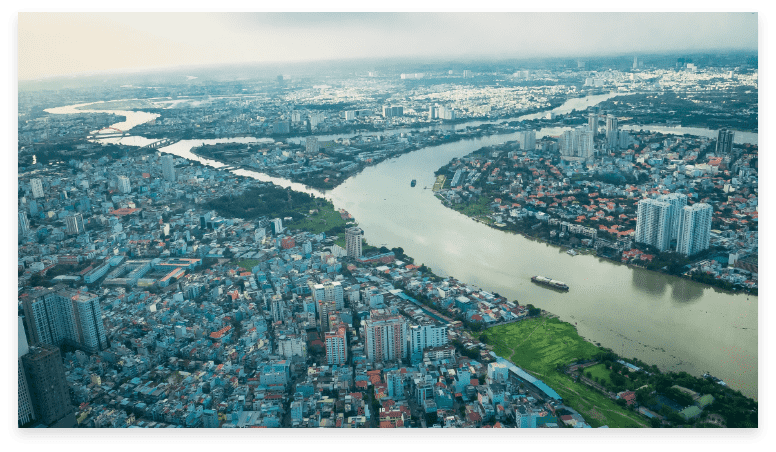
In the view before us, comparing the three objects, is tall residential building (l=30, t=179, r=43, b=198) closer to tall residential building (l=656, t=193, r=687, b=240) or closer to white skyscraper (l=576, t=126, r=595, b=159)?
tall residential building (l=656, t=193, r=687, b=240)

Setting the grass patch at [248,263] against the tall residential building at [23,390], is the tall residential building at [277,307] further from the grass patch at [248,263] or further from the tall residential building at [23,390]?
the tall residential building at [23,390]

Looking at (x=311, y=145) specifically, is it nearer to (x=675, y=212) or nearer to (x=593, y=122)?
(x=593, y=122)

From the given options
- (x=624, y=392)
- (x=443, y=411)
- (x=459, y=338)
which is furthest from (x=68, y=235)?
(x=624, y=392)

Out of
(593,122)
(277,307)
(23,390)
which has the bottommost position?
(277,307)

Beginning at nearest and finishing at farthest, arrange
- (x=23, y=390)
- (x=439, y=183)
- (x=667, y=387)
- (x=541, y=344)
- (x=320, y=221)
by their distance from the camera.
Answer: (x=23, y=390)
(x=667, y=387)
(x=541, y=344)
(x=320, y=221)
(x=439, y=183)

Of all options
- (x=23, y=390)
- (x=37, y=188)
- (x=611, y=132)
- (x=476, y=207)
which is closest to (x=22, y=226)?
(x=23, y=390)

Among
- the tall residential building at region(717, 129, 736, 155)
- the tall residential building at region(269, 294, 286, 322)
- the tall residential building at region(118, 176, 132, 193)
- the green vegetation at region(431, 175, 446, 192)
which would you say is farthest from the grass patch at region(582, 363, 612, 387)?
the tall residential building at region(118, 176, 132, 193)

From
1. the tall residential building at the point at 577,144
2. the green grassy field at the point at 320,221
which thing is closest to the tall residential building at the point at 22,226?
the green grassy field at the point at 320,221
